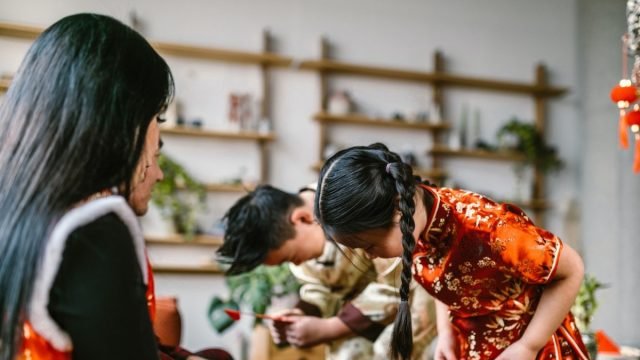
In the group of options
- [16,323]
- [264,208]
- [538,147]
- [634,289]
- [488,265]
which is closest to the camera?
[16,323]

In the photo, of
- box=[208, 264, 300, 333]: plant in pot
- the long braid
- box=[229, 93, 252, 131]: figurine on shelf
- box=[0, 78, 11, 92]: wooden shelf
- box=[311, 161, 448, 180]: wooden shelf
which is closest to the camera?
the long braid

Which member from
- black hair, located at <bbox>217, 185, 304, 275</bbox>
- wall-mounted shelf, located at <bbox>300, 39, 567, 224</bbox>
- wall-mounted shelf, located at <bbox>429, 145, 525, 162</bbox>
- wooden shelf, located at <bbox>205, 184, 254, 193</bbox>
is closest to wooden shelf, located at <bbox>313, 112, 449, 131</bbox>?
wall-mounted shelf, located at <bbox>300, 39, 567, 224</bbox>

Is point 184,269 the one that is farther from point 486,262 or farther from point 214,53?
point 486,262

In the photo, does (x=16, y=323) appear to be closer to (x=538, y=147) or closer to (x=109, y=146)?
(x=109, y=146)

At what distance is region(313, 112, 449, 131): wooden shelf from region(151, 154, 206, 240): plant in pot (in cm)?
106

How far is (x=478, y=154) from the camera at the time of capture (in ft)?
17.7

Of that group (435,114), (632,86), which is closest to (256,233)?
(632,86)

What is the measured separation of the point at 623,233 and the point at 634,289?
1.34 ft

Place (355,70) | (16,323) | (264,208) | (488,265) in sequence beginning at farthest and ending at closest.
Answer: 1. (355,70)
2. (264,208)
3. (488,265)
4. (16,323)

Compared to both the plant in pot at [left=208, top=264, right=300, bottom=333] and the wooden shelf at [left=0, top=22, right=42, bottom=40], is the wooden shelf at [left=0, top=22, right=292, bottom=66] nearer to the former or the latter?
the wooden shelf at [left=0, top=22, right=42, bottom=40]

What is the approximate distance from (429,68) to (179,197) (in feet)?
7.41

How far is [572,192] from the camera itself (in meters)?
5.75

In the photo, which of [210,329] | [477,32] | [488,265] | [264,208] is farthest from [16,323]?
[477,32]

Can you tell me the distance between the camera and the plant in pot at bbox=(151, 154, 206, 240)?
4609 mm
